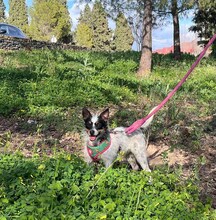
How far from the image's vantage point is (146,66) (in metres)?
14.1

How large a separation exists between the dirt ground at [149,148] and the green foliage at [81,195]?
1.52 meters

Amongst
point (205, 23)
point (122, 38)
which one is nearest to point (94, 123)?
point (205, 23)

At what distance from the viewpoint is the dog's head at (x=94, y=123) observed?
15.8 ft

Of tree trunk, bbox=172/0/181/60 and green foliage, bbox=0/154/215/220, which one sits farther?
tree trunk, bbox=172/0/181/60

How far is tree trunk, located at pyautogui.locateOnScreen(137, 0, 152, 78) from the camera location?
1402 cm

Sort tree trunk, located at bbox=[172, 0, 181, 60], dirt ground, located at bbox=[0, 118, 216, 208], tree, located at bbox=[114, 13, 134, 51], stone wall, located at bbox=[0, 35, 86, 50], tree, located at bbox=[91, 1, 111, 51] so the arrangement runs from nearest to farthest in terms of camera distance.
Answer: dirt ground, located at bbox=[0, 118, 216, 208], stone wall, located at bbox=[0, 35, 86, 50], tree trunk, located at bbox=[172, 0, 181, 60], tree, located at bbox=[114, 13, 134, 51], tree, located at bbox=[91, 1, 111, 51]

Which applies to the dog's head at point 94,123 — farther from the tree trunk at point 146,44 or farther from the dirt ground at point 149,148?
the tree trunk at point 146,44

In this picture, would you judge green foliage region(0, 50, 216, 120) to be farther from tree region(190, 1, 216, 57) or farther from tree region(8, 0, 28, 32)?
tree region(8, 0, 28, 32)

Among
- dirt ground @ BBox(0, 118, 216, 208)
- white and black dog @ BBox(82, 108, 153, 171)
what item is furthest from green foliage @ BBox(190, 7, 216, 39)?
white and black dog @ BBox(82, 108, 153, 171)

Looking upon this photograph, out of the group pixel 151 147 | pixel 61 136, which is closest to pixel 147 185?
pixel 151 147

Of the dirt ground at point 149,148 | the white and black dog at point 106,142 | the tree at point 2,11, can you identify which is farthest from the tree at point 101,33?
the white and black dog at point 106,142

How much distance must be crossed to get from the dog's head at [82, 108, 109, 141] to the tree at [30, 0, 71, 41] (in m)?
46.4

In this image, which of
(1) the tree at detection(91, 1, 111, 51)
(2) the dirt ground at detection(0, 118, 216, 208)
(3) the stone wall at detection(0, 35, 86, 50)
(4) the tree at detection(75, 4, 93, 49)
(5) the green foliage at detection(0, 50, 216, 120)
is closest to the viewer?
(2) the dirt ground at detection(0, 118, 216, 208)

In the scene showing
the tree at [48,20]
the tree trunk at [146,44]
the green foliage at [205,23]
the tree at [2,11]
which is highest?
the tree at [2,11]
